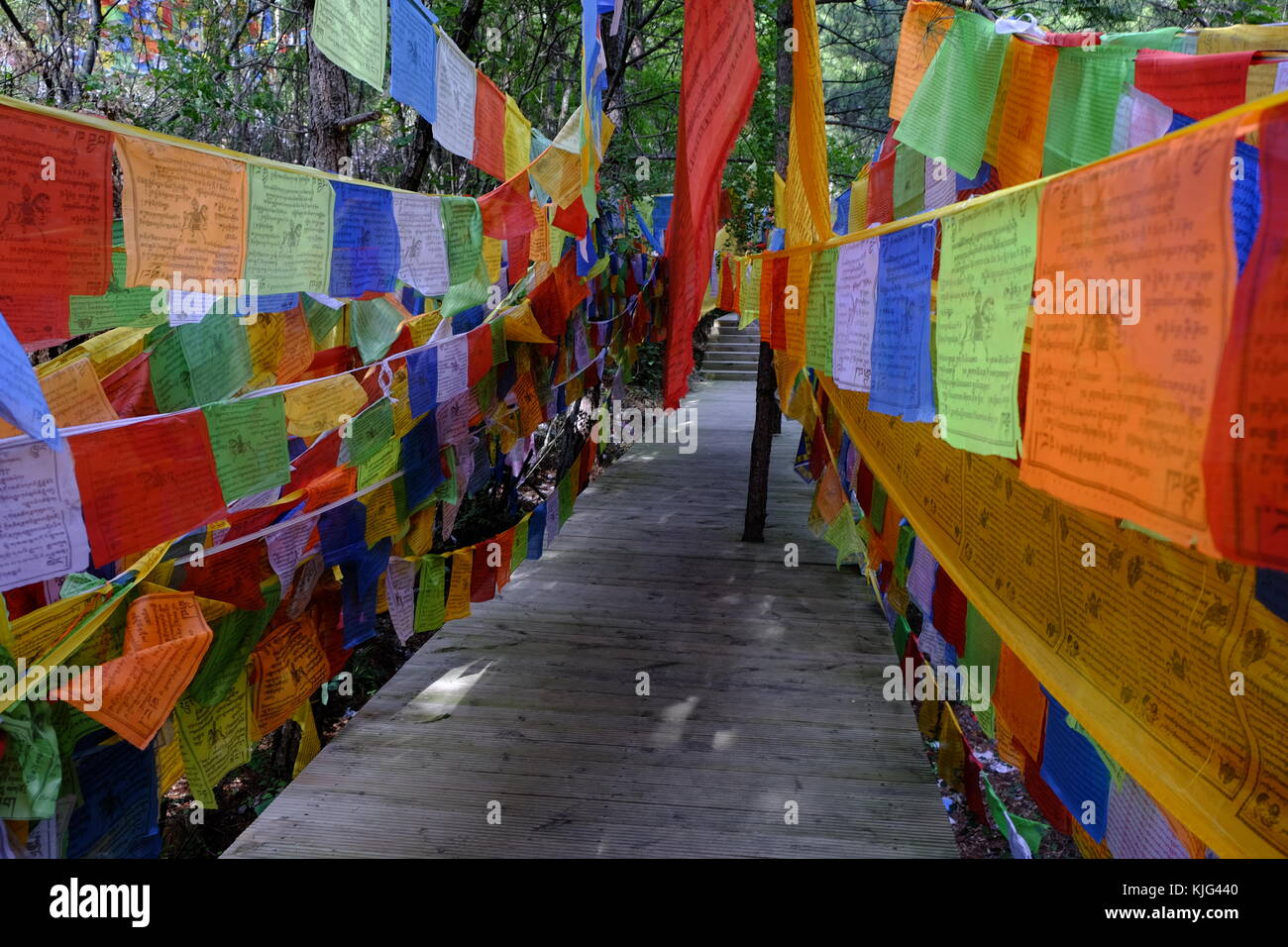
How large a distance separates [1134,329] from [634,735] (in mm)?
3305

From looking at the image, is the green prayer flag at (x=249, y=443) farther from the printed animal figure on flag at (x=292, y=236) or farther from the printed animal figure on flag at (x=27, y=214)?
the printed animal figure on flag at (x=27, y=214)

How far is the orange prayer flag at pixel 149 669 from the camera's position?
1763 mm

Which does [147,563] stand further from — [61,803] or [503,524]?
[503,524]

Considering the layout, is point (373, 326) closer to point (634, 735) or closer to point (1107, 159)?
point (634, 735)

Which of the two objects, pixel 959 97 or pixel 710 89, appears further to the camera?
pixel 710 89

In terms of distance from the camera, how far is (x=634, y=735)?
396 centimetres

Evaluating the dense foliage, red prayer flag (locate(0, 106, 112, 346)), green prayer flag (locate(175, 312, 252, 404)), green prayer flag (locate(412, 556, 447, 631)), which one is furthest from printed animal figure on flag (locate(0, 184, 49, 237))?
the dense foliage

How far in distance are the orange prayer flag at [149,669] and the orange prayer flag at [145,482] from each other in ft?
0.79

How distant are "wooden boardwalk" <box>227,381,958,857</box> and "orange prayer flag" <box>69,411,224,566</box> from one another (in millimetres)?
1707

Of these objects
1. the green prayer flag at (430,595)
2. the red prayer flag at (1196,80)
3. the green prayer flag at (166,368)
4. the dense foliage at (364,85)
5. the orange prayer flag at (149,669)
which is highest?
the dense foliage at (364,85)

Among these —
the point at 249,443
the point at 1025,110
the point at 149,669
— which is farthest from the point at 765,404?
the point at 149,669

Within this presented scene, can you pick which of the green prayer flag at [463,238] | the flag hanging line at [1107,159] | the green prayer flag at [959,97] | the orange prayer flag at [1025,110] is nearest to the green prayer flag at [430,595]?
the green prayer flag at [463,238]

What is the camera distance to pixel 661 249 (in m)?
9.23
